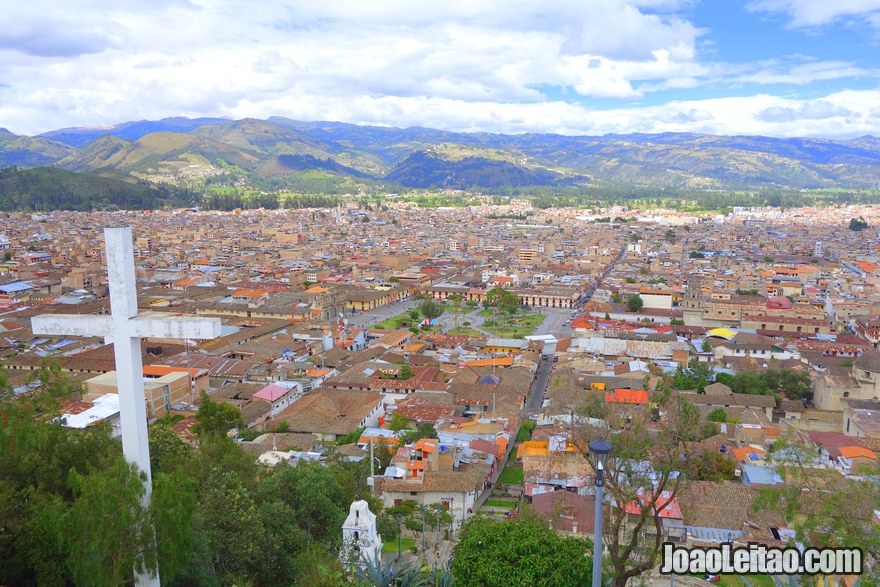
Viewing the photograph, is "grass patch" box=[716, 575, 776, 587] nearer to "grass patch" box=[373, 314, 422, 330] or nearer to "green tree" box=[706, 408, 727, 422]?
"green tree" box=[706, 408, 727, 422]

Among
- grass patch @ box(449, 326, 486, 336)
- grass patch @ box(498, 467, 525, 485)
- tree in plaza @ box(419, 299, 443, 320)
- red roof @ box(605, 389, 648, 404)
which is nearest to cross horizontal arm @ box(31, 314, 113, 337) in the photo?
grass patch @ box(498, 467, 525, 485)

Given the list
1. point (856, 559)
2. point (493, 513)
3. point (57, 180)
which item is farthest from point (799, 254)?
point (57, 180)

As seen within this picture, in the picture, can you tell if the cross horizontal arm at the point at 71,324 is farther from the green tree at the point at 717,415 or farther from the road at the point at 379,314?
the road at the point at 379,314

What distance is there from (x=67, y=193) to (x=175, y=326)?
96.2 meters

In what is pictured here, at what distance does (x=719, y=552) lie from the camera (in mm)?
5133

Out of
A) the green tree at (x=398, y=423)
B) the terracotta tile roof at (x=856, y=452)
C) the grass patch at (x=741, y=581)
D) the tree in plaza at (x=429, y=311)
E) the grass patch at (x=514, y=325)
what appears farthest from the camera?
the tree in plaza at (x=429, y=311)

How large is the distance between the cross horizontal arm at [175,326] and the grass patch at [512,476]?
33.9ft

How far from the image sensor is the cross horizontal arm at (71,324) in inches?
172

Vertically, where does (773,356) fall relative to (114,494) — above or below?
below

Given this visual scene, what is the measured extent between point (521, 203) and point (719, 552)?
112 metres

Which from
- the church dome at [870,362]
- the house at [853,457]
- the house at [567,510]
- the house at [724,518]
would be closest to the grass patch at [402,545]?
the house at [567,510]

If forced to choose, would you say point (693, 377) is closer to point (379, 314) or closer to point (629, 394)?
point (629, 394)

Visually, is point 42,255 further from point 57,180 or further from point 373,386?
point 57,180

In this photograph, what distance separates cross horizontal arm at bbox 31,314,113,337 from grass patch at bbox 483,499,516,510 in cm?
927
